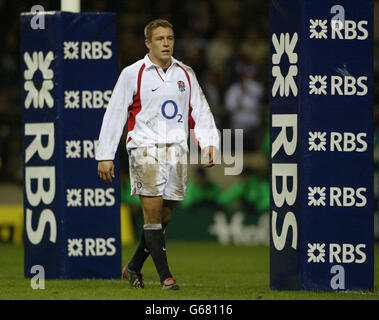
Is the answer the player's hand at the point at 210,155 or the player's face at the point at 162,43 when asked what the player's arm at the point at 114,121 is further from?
the player's hand at the point at 210,155

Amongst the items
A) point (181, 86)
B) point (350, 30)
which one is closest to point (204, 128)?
point (181, 86)

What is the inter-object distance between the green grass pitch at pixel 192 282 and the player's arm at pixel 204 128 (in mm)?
1167

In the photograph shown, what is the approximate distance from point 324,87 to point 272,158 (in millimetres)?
763

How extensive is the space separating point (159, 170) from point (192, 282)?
1.96 metres

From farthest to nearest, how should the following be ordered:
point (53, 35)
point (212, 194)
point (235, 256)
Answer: point (212, 194)
point (235, 256)
point (53, 35)

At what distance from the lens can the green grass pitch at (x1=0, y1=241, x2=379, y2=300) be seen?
8453 millimetres

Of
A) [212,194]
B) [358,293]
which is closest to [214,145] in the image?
[358,293]

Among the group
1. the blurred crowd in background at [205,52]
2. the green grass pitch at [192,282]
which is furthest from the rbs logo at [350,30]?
the blurred crowd in background at [205,52]

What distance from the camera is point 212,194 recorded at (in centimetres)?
1741

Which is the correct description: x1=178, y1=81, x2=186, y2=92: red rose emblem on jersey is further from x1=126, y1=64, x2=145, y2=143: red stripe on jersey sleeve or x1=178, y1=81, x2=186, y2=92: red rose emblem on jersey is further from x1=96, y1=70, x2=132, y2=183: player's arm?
x1=96, y1=70, x2=132, y2=183: player's arm

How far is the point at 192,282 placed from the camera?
10.6 meters

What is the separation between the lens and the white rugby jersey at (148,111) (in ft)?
29.7
